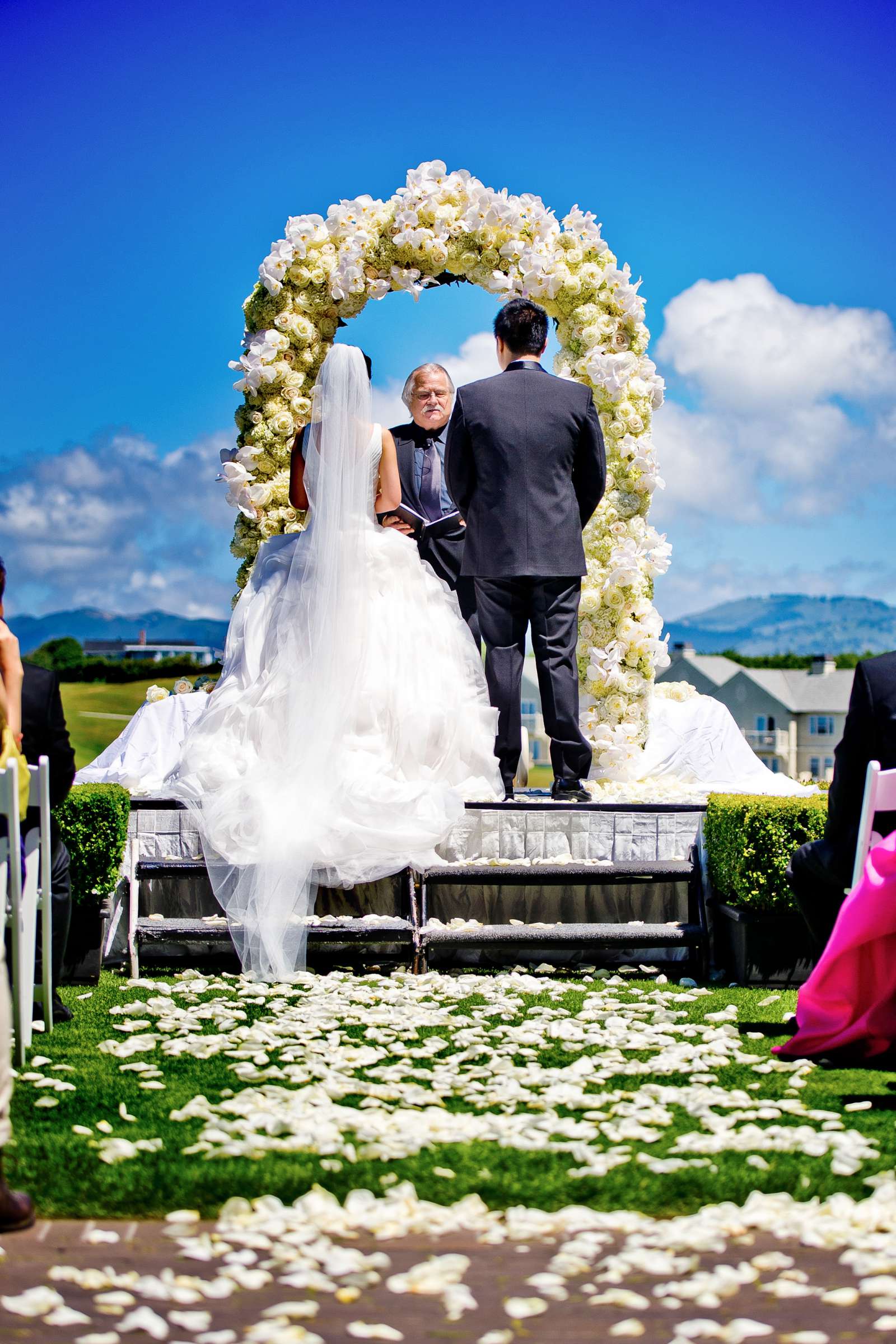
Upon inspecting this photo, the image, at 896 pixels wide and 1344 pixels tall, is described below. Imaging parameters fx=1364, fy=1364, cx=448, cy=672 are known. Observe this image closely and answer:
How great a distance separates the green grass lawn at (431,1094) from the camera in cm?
334

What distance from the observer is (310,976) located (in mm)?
6250

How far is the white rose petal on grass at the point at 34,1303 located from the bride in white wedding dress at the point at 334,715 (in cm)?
348

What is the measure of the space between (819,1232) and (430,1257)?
2.85 ft

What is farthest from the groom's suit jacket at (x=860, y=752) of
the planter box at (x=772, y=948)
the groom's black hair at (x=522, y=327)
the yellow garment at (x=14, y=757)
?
the groom's black hair at (x=522, y=327)

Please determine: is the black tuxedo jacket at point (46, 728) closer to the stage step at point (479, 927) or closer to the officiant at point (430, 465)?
the stage step at point (479, 927)

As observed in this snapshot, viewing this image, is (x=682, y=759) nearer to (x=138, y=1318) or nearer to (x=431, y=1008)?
(x=431, y=1008)

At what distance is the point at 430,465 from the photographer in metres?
9.30

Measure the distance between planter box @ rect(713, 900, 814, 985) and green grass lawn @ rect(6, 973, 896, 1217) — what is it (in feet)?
0.61

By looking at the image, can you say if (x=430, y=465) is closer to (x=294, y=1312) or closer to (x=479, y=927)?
(x=479, y=927)

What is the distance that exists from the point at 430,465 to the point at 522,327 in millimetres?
1684

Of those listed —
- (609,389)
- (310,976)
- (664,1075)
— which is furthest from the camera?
(609,389)

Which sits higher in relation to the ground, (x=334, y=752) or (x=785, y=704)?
(x=785, y=704)

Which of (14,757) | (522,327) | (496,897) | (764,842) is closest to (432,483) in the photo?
(522,327)

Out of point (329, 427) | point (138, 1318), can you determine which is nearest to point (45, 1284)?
point (138, 1318)
